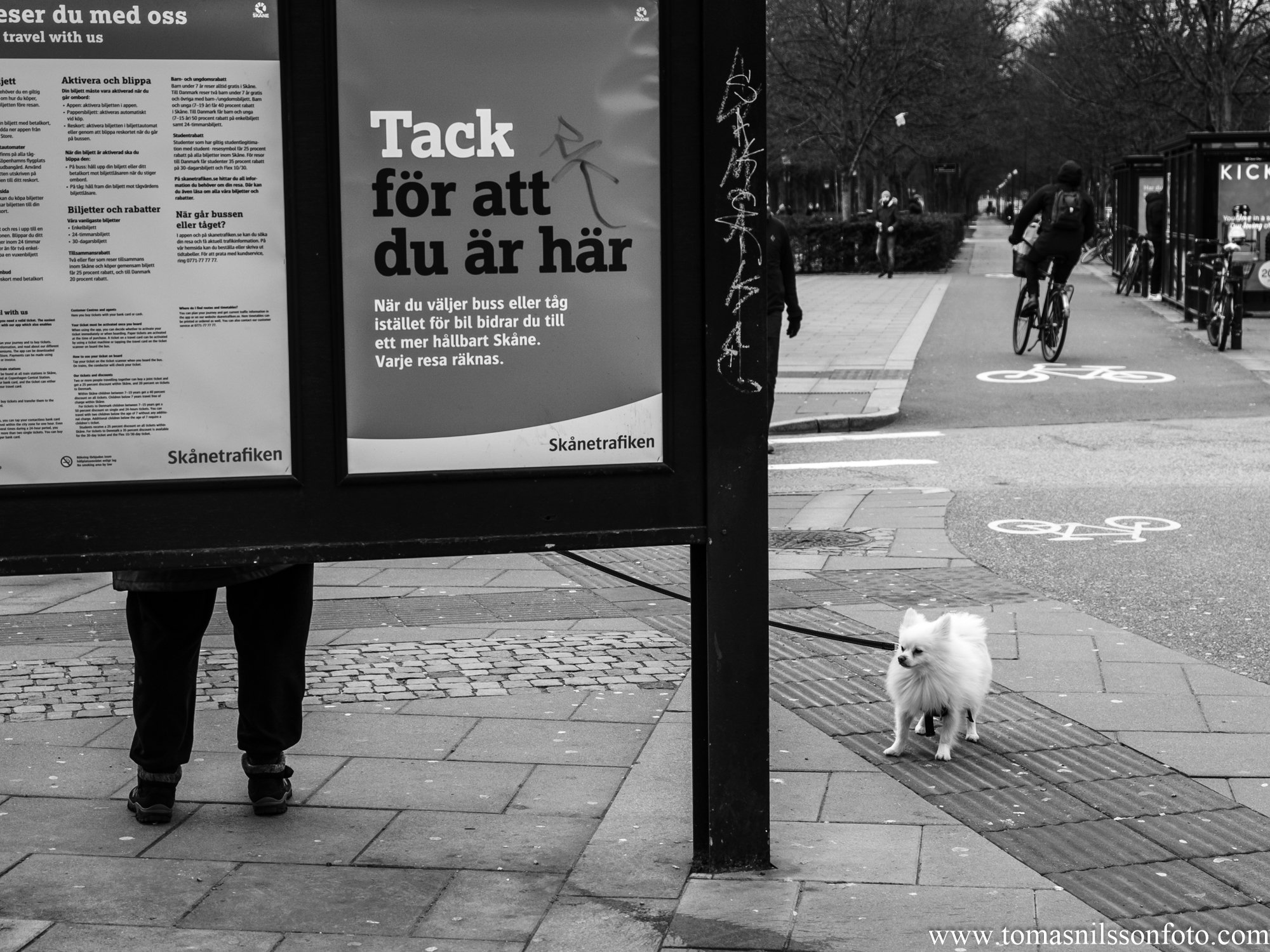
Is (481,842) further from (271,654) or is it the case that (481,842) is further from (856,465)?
(856,465)

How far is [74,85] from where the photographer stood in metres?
3.78

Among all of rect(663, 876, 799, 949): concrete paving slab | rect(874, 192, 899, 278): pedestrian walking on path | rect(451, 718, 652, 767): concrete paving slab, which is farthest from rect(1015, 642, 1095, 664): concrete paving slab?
rect(874, 192, 899, 278): pedestrian walking on path

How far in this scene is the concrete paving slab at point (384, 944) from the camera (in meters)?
3.71

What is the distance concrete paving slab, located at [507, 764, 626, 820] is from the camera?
4.75m

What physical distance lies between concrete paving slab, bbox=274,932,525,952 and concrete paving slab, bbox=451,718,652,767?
1.42 meters

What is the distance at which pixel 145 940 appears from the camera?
3.75m

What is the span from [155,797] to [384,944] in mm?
1164

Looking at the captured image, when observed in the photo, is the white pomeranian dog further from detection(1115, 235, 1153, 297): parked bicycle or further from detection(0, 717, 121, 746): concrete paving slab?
detection(1115, 235, 1153, 297): parked bicycle

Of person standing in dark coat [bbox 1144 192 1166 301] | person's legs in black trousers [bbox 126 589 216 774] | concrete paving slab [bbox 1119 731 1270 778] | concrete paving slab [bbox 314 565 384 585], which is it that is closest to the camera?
person's legs in black trousers [bbox 126 589 216 774]

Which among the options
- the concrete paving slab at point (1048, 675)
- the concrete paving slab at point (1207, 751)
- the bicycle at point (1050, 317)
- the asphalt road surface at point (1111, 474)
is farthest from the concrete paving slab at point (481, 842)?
the bicycle at point (1050, 317)

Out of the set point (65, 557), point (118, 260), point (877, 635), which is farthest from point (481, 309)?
point (877, 635)

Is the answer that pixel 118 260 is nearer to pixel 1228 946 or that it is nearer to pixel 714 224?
pixel 714 224

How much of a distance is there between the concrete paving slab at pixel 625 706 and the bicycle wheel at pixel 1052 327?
43.2 feet

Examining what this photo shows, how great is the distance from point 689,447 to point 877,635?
284 centimetres
